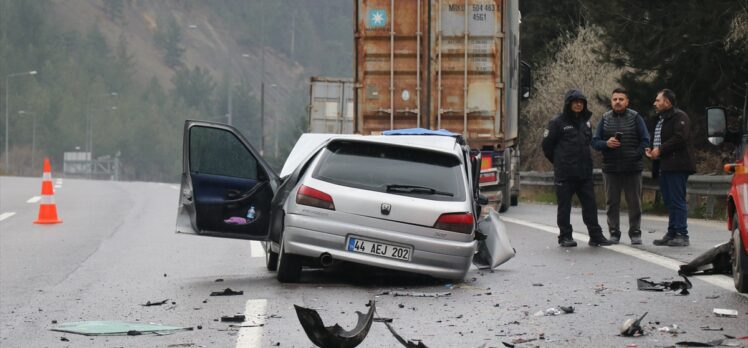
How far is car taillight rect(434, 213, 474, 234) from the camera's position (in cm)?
1152

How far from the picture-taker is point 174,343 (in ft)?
26.8

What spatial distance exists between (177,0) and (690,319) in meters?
170

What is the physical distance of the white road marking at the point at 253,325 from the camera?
809 centimetres

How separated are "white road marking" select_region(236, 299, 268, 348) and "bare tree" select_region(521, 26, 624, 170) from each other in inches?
1345

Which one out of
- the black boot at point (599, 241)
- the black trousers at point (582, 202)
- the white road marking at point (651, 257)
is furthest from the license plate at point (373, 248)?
the black boot at point (599, 241)

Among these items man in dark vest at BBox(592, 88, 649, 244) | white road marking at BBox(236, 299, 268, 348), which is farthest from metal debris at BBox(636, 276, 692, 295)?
man in dark vest at BBox(592, 88, 649, 244)

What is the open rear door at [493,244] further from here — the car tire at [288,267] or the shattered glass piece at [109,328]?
the shattered glass piece at [109,328]

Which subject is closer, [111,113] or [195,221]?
[195,221]

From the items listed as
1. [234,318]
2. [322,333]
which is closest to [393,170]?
[234,318]

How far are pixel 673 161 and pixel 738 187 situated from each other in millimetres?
5559

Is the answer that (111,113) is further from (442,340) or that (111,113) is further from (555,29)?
(442,340)

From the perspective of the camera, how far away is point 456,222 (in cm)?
1156

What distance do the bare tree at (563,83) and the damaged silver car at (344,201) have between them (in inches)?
1253

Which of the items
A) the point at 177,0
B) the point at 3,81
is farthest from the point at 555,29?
the point at 177,0
